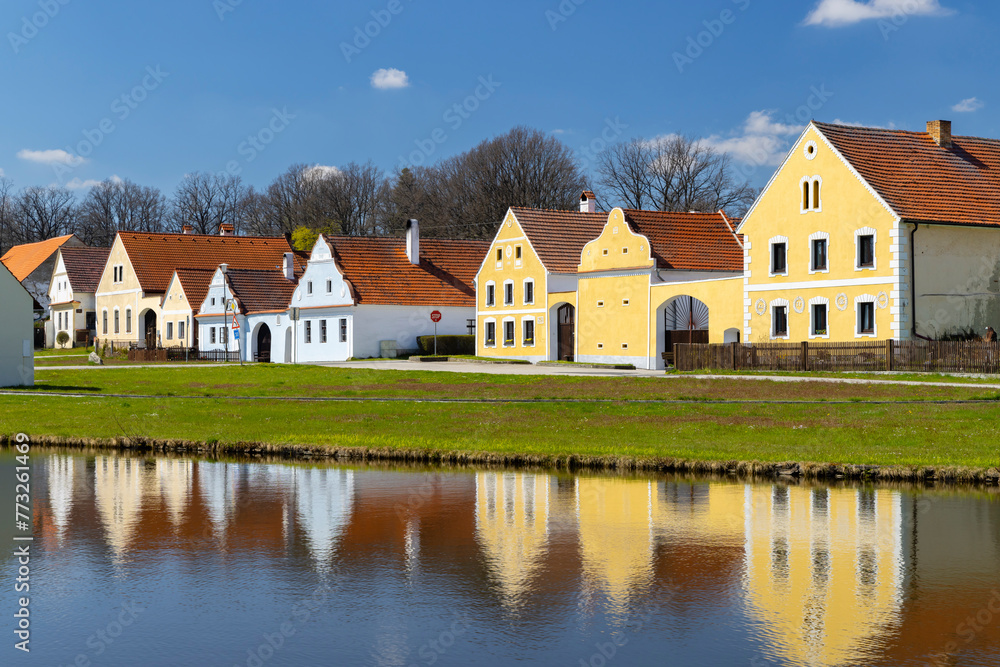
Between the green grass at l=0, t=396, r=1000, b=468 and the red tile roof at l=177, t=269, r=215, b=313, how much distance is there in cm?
4589

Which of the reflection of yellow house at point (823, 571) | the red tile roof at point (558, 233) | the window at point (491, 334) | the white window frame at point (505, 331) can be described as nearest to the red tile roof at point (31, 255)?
the window at point (491, 334)

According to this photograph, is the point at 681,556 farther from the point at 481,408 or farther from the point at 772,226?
the point at 772,226

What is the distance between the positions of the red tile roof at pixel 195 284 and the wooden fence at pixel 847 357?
41.7 m

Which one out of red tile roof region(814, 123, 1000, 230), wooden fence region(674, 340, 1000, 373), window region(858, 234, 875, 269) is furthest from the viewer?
red tile roof region(814, 123, 1000, 230)

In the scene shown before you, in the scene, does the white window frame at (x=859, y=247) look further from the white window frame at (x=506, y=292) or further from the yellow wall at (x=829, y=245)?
the white window frame at (x=506, y=292)

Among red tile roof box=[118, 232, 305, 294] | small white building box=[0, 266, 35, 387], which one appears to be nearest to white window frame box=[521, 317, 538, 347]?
Result: small white building box=[0, 266, 35, 387]

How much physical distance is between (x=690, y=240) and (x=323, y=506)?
42728mm

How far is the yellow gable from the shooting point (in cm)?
5216

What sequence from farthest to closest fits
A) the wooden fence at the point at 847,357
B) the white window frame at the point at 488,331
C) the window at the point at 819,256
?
the white window frame at the point at 488,331 → the window at the point at 819,256 → the wooden fence at the point at 847,357

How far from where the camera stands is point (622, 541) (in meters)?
12.0

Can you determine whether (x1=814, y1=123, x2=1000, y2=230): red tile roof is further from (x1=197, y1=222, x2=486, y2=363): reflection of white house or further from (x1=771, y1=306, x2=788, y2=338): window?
(x1=197, y1=222, x2=486, y2=363): reflection of white house

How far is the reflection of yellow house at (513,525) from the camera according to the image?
10289mm

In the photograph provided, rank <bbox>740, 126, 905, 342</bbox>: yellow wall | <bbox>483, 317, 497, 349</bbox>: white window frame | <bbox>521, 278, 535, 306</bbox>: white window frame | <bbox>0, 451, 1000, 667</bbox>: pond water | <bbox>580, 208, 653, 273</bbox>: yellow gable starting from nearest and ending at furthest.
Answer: <bbox>0, 451, 1000, 667</bbox>: pond water < <bbox>740, 126, 905, 342</bbox>: yellow wall < <bbox>580, 208, 653, 273</bbox>: yellow gable < <bbox>521, 278, 535, 306</bbox>: white window frame < <bbox>483, 317, 497, 349</bbox>: white window frame

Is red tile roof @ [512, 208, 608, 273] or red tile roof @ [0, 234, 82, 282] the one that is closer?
red tile roof @ [512, 208, 608, 273]
